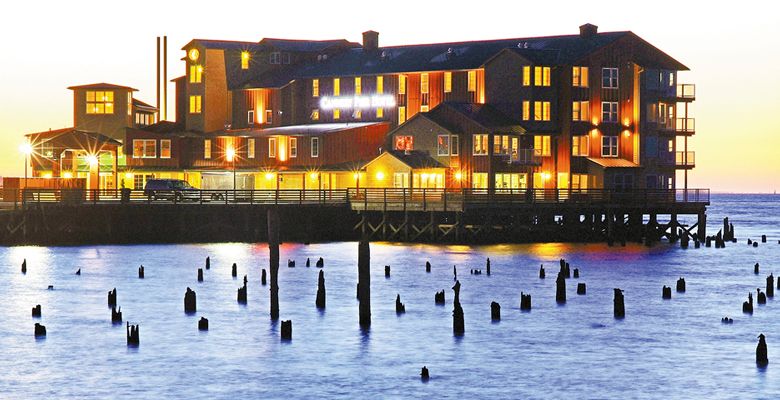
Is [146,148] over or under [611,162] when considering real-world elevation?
over

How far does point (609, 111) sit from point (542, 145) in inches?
240

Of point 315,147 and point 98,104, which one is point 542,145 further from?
point 98,104

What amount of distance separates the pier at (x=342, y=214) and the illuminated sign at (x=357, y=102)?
649 inches

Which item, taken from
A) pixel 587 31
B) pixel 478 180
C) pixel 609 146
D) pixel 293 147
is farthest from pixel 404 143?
pixel 587 31

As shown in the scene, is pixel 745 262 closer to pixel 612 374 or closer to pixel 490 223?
pixel 490 223

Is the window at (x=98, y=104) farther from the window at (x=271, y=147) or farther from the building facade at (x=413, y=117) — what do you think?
the window at (x=271, y=147)

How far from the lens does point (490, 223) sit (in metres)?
93.8

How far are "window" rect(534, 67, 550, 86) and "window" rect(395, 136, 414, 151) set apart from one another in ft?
34.2

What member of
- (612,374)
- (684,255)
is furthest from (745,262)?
(612,374)

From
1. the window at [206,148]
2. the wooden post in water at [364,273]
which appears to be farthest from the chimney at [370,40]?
the wooden post in water at [364,273]

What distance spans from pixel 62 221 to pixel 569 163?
37.8 m

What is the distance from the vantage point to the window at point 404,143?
10538cm

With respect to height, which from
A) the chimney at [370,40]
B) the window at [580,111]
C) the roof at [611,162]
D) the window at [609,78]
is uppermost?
the chimney at [370,40]

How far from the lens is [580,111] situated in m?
105
